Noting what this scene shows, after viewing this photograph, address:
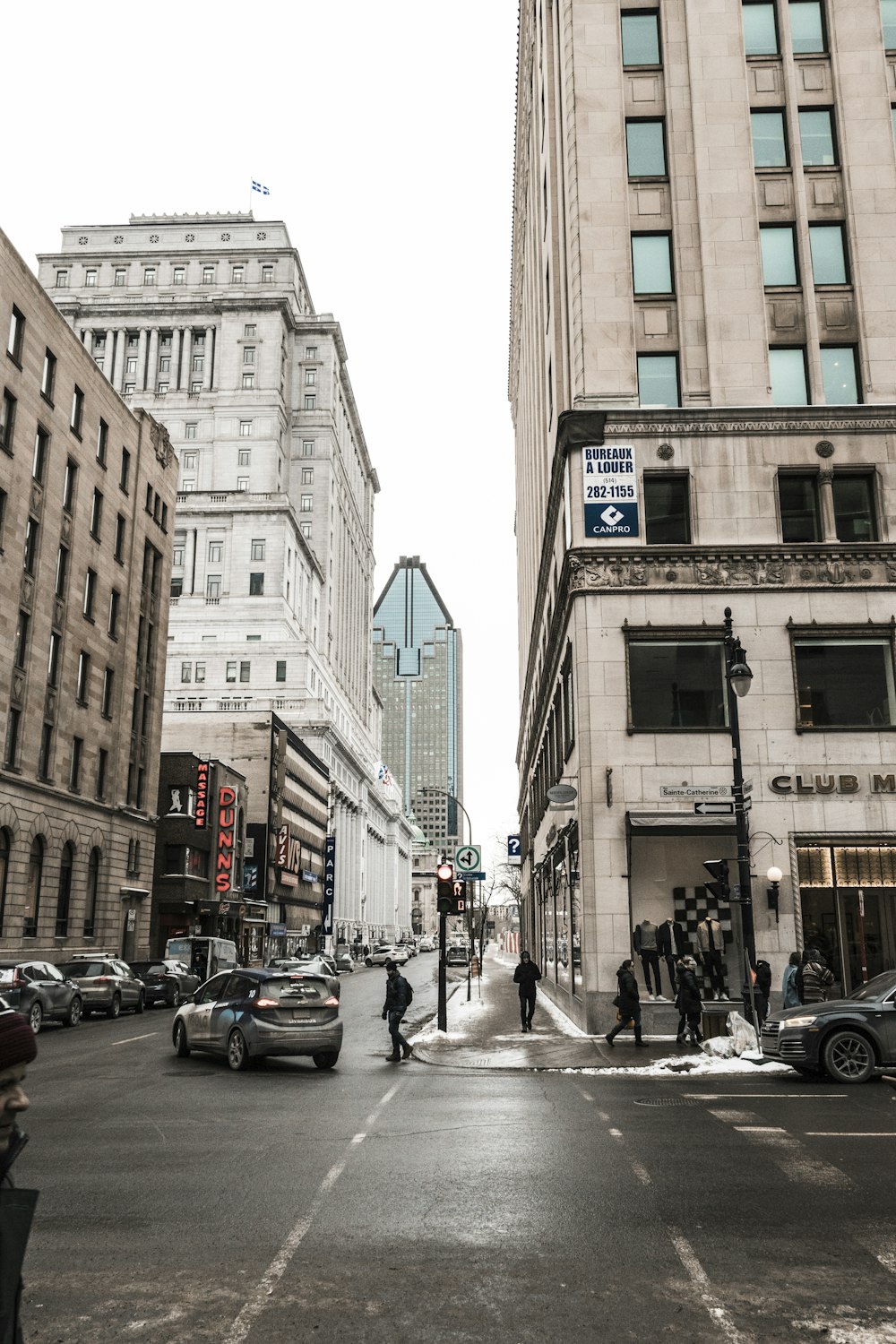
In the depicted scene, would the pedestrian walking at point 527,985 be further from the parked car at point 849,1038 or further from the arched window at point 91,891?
the arched window at point 91,891

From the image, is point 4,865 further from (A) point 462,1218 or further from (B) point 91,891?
(A) point 462,1218

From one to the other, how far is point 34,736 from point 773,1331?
41572mm

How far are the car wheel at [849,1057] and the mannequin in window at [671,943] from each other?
738 centimetres

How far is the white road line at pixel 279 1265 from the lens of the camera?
19.2 ft

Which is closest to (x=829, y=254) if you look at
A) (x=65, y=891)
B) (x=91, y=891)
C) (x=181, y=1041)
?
(x=181, y=1041)

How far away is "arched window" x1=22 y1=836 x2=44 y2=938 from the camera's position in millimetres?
42125

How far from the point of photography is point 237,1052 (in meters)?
18.1

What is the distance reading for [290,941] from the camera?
328 feet

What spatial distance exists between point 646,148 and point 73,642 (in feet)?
102

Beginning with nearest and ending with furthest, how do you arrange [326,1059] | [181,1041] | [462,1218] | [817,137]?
1. [462,1218]
2. [326,1059]
3. [181,1041]
4. [817,137]

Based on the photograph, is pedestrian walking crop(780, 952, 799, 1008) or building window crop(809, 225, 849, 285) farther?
building window crop(809, 225, 849, 285)

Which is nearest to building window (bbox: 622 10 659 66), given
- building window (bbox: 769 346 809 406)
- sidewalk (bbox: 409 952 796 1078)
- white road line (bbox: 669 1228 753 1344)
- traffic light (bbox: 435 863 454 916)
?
building window (bbox: 769 346 809 406)

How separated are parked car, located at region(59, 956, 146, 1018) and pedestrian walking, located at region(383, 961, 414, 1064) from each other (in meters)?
13.7

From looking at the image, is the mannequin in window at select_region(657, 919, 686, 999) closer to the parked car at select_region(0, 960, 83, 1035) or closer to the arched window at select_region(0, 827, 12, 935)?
the parked car at select_region(0, 960, 83, 1035)
